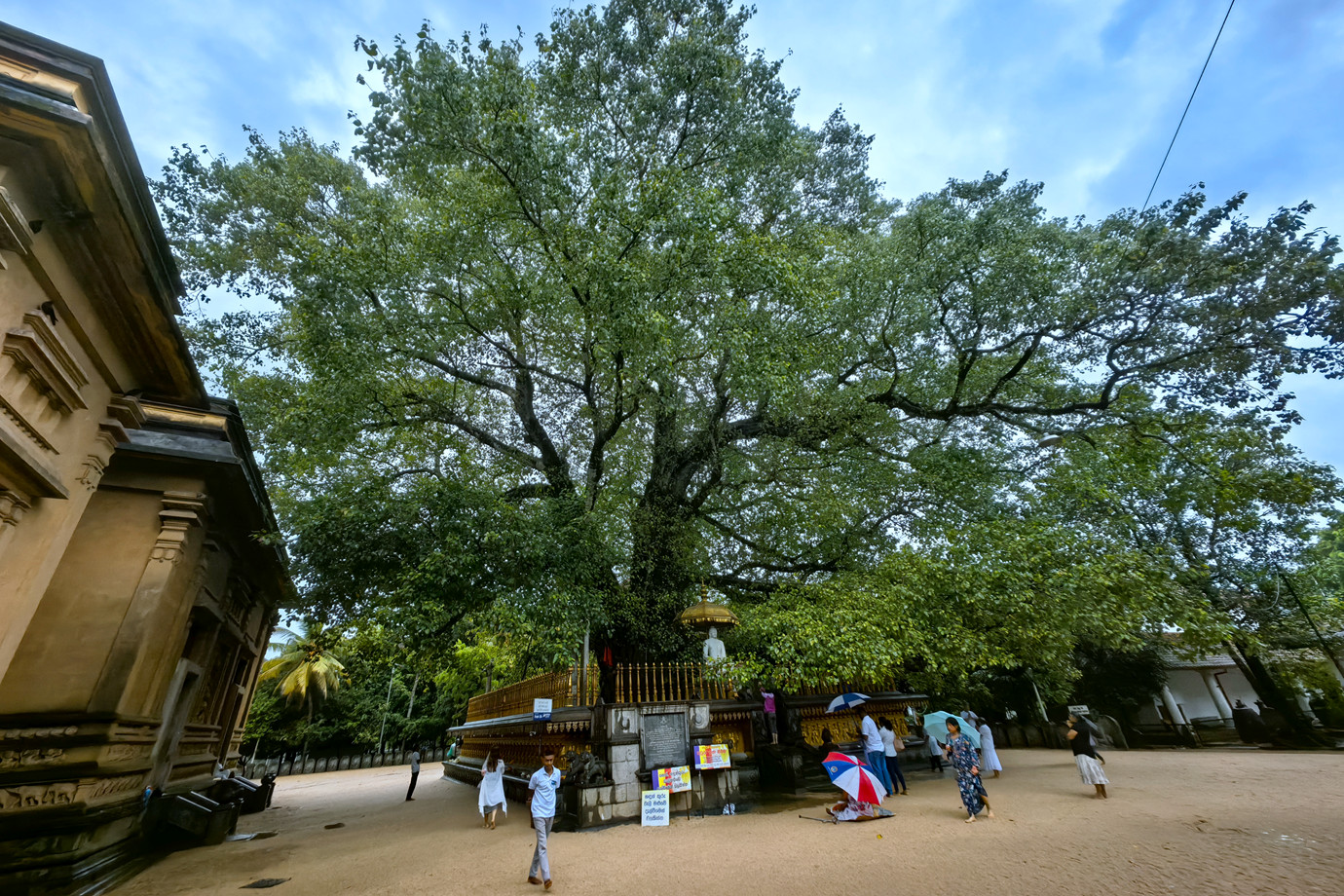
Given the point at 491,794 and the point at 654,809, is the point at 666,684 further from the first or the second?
the point at 491,794

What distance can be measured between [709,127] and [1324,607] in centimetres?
2118

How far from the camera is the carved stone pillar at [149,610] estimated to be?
261 inches

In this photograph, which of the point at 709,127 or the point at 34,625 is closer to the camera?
the point at 34,625

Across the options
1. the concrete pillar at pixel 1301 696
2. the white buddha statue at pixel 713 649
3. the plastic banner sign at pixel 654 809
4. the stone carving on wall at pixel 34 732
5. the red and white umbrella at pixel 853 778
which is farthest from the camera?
the concrete pillar at pixel 1301 696

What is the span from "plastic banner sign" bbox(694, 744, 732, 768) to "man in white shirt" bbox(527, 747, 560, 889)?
11.8ft

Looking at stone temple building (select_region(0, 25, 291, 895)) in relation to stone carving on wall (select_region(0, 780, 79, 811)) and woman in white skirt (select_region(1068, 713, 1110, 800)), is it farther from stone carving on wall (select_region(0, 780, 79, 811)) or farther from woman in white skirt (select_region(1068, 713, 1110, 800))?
woman in white skirt (select_region(1068, 713, 1110, 800))

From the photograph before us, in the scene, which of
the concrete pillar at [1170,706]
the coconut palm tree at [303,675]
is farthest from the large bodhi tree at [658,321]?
the coconut palm tree at [303,675]

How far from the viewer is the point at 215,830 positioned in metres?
8.66

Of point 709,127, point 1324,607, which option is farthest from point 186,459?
point 1324,607

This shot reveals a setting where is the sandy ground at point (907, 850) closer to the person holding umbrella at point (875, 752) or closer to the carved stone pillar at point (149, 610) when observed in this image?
the person holding umbrella at point (875, 752)

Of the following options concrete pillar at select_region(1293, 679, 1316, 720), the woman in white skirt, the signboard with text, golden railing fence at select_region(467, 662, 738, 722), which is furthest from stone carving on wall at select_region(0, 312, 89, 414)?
concrete pillar at select_region(1293, 679, 1316, 720)

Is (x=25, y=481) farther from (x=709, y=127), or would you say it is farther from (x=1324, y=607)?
(x=1324, y=607)

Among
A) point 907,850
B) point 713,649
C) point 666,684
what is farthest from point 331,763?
point 907,850

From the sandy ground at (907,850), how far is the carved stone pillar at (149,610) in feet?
7.37
